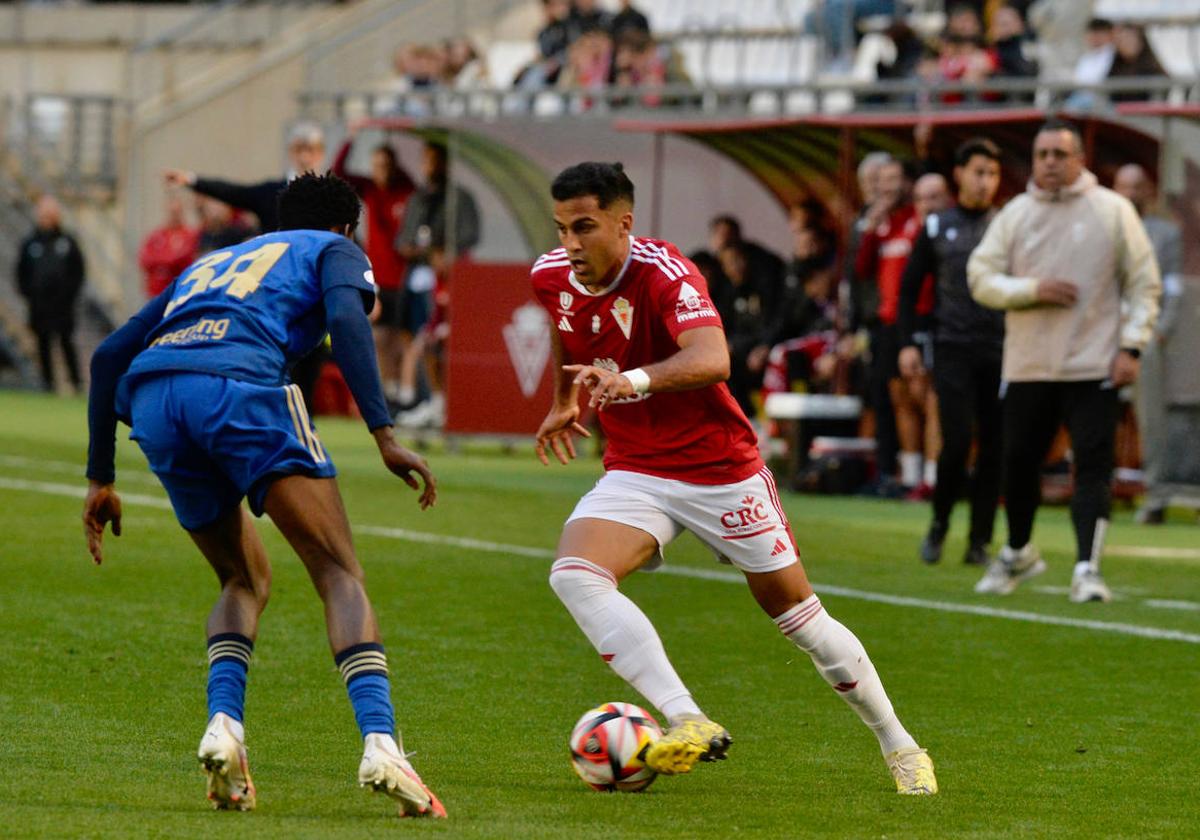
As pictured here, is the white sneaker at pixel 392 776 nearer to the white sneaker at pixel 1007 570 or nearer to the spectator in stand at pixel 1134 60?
the white sneaker at pixel 1007 570

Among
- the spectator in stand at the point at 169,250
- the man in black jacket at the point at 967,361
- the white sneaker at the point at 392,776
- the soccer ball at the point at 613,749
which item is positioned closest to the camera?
the white sneaker at the point at 392,776

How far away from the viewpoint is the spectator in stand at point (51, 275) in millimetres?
28141

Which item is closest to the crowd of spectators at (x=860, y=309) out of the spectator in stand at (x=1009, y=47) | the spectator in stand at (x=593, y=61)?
the spectator in stand at (x=1009, y=47)

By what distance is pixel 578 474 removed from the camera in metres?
18.7

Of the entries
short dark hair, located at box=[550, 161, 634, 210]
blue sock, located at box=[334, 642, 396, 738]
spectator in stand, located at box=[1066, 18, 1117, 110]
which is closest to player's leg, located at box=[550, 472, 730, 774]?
blue sock, located at box=[334, 642, 396, 738]

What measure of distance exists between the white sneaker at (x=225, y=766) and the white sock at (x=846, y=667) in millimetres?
1632

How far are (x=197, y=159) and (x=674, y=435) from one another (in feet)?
79.6

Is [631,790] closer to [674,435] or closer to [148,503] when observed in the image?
[674,435]

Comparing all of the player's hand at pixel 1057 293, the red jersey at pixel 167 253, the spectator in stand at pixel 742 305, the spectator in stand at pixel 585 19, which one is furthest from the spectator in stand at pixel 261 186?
the red jersey at pixel 167 253

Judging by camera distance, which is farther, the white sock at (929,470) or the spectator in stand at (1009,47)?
the spectator in stand at (1009,47)

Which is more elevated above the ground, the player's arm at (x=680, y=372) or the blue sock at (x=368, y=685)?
the player's arm at (x=680, y=372)

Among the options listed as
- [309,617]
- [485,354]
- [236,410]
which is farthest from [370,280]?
[485,354]

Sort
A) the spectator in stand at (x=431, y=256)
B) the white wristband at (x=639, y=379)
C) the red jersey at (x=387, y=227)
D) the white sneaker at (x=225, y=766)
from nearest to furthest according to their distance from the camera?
the white sneaker at (x=225, y=766), the white wristband at (x=639, y=379), the spectator in stand at (x=431, y=256), the red jersey at (x=387, y=227)

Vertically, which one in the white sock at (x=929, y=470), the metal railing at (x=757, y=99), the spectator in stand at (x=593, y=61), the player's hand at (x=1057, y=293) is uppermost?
the spectator in stand at (x=593, y=61)
